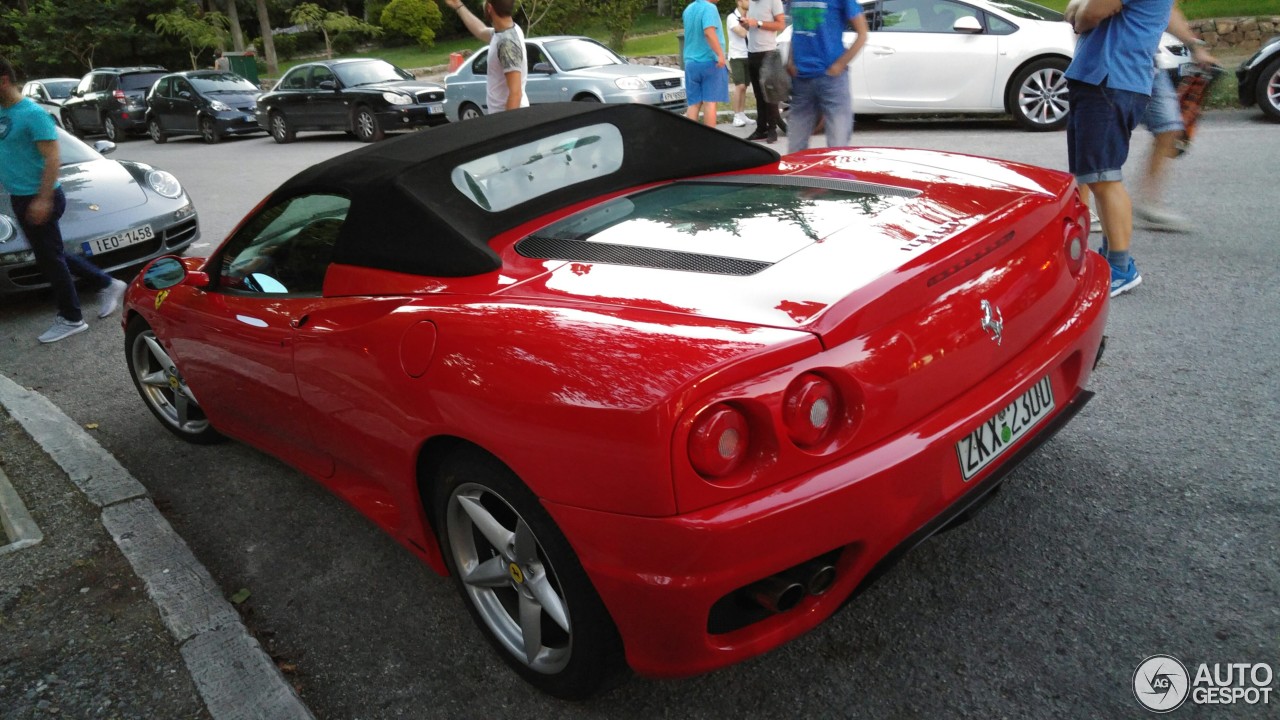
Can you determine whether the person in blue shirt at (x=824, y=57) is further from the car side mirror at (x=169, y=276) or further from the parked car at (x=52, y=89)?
the parked car at (x=52, y=89)

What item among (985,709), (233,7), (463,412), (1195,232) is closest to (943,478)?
(985,709)

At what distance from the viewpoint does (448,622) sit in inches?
110

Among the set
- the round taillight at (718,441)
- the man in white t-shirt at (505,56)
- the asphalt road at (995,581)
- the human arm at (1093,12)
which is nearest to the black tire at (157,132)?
the man in white t-shirt at (505,56)

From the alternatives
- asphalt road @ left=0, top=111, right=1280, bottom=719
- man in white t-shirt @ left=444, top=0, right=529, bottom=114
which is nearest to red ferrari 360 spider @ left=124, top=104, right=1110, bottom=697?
asphalt road @ left=0, top=111, right=1280, bottom=719

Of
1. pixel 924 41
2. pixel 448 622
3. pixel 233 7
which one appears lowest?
pixel 448 622

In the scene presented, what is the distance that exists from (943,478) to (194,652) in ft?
6.73

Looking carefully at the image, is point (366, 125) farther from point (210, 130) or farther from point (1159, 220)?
point (1159, 220)

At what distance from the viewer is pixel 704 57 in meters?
10.4

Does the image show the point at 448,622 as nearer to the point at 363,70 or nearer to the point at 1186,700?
the point at 1186,700

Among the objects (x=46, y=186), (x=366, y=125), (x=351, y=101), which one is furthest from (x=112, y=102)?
(x=46, y=186)

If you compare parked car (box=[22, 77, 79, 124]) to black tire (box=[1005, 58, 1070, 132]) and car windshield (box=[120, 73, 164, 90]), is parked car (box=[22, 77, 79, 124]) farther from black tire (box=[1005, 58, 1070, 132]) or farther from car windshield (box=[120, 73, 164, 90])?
black tire (box=[1005, 58, 1070, 132])

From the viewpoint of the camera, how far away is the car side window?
3.03 metres

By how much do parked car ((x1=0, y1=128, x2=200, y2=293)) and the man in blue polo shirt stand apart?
21.3 ft

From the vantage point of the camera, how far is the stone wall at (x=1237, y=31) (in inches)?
585
